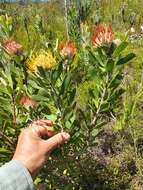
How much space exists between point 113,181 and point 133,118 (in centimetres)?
50

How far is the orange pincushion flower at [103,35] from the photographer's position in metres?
1.90

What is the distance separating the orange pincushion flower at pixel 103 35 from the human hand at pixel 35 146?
512 mm

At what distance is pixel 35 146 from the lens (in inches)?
55.6

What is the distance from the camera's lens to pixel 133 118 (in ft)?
10.3

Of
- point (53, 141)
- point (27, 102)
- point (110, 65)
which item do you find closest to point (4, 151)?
point (27, 102)

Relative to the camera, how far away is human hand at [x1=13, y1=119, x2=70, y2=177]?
133cm

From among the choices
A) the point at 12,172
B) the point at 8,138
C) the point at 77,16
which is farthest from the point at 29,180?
the point at 77,16

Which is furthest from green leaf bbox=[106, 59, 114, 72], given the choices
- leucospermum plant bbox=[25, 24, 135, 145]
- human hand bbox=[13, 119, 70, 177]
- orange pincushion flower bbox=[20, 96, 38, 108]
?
human hand bbox=[13, 119, 70, 177]

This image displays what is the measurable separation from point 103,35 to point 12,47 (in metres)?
0.55

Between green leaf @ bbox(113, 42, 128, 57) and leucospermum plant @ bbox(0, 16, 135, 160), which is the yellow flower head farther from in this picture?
green leaf @ bbox(113, 42, 128, 57)

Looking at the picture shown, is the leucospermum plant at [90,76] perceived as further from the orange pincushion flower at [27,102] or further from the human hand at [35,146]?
the human hand at [35,146]

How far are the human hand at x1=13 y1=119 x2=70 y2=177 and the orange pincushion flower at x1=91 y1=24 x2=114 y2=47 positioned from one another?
51 cm

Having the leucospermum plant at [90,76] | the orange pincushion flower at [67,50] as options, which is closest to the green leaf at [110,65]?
the leucospermum plant at [90,76]

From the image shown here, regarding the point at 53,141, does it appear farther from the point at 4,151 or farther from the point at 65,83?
the point at 4,151
